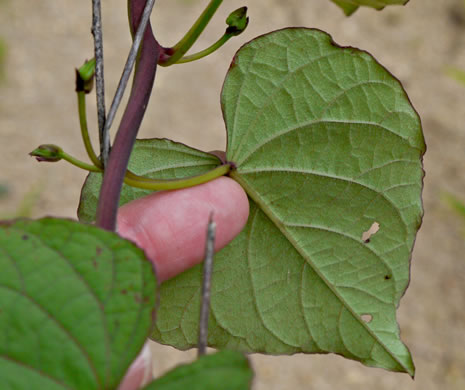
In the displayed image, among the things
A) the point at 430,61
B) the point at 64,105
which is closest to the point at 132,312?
the point at 64,105

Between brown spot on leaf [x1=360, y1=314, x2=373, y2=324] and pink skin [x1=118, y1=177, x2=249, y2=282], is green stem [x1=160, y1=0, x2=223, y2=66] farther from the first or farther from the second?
brown spot on leaf [x1=360, y1=314, x2=373, y2=324]

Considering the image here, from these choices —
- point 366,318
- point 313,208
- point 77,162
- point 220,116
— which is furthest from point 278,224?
point 220,116

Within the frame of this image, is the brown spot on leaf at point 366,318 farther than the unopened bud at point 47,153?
Yes

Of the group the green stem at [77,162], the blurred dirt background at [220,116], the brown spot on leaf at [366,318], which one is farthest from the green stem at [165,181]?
the blurred dirt background at [220,116]

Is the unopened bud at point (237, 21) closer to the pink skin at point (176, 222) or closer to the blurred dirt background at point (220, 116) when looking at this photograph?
the pink skin at point (176, 222)

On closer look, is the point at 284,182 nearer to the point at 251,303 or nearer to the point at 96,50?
the point at 251,303

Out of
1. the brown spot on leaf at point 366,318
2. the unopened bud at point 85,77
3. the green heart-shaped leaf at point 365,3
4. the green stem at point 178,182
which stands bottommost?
the brown spot on leaf at point 366,318
